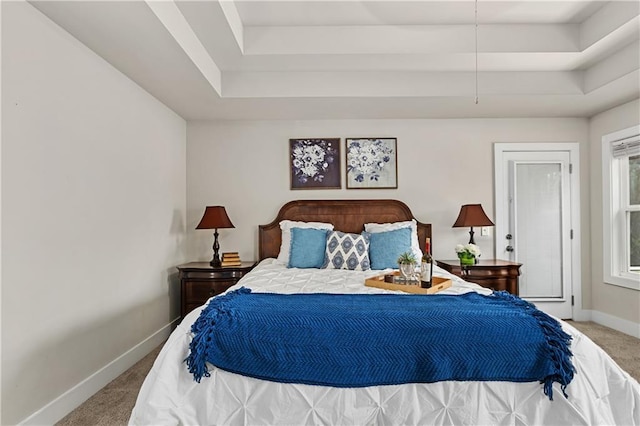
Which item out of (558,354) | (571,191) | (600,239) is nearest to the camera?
(558,354)

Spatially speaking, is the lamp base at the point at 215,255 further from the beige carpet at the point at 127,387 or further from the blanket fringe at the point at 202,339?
the blanket fringe at the point at 202,339

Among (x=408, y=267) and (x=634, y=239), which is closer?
(x=408, y=267)

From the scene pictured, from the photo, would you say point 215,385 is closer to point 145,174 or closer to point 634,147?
point 145,174

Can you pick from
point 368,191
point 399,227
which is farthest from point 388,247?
point 368,191

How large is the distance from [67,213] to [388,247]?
249 cm

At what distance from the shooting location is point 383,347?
1.87 metres

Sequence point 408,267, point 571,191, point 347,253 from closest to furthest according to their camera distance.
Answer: point 408,267, point 347,253, point 571,191

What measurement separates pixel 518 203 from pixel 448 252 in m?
0.95

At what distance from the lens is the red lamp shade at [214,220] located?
154 inches

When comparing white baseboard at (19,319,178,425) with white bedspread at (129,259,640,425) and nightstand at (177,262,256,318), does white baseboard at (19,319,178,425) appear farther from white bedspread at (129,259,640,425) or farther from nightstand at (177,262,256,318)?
white bedspread at (129,259,640,425)

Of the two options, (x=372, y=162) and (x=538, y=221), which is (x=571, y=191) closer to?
(x=538, y=221)

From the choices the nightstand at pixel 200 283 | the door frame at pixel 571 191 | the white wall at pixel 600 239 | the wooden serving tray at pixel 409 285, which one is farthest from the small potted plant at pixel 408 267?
the white wall at pixel 600 239

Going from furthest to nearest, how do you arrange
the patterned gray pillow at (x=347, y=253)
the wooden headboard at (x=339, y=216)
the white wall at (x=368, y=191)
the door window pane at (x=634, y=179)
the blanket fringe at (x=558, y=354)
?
1. the white wall at (x=368, y=191)
2. the wooden headboard at (x=339, y=216)
3. the door window pane at (x=634, y=179)
4. the patterned gray pillow at (x=347, y=253)
5. the blanket fringe at (x=558, y=354)

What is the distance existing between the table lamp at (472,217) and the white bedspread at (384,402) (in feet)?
7.15
